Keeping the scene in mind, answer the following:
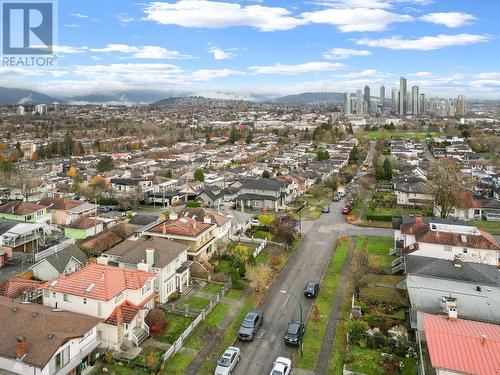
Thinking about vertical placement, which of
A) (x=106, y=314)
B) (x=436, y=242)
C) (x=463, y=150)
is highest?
(x=463, y=150)

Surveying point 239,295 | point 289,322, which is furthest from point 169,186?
point 289,322

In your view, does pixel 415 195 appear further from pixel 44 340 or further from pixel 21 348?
pixel 21 348

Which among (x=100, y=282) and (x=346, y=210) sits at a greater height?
(x=346, y=210)

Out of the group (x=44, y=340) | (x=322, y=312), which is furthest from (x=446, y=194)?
(x=44, y=340)

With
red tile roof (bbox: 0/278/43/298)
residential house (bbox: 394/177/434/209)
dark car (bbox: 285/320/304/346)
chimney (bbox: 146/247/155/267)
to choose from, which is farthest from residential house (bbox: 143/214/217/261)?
residential house (bbox: 394/177/434/209)

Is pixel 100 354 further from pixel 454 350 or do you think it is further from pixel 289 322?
pixel 454 350
